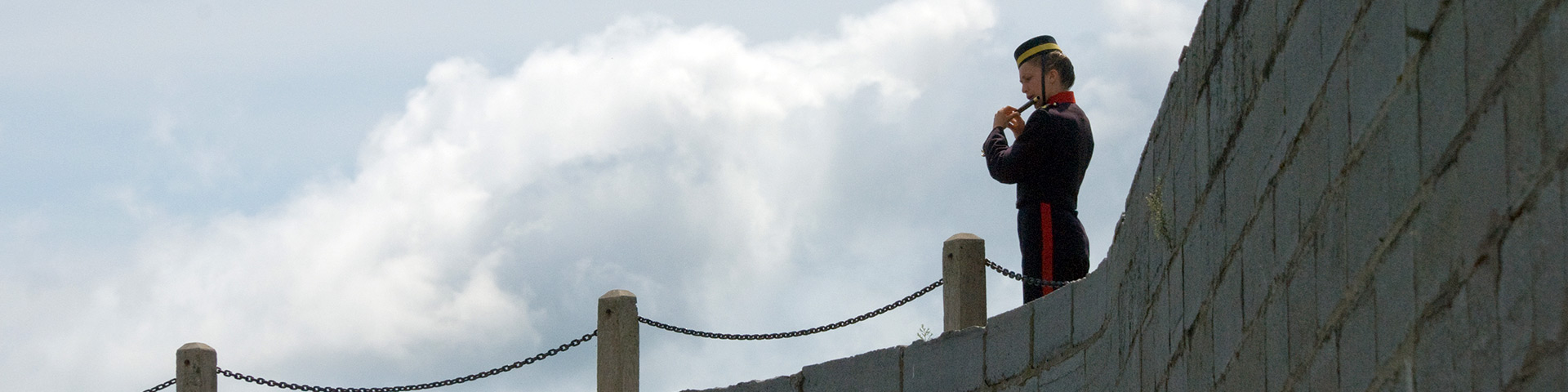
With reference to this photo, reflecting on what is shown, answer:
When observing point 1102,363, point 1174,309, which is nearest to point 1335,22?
point 1174,309

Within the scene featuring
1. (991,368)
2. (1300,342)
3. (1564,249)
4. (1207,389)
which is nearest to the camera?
(1564,249)

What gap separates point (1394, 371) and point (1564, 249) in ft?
1.91

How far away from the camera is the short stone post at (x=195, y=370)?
7422 mm

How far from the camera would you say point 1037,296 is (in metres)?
6.42

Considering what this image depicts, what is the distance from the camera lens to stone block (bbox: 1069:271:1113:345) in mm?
5246

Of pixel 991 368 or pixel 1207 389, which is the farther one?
pixel 991 368

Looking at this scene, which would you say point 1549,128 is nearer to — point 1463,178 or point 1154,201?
point 1463,178

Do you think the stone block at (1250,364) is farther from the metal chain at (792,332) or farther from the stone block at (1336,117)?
the metal chain at (792,332)

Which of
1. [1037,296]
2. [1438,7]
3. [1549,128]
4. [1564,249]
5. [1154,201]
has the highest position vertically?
[1037,296]

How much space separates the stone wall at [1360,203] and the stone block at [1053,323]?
117cm

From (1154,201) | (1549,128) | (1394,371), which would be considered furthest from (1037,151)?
(1549,128)

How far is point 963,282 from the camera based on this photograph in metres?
6.78

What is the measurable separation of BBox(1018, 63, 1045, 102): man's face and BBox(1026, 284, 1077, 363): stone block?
3.14 feet

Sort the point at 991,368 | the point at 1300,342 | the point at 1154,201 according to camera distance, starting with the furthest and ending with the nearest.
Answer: the point at 991,368 < the point at 1154,201 < the point at 1300,342
